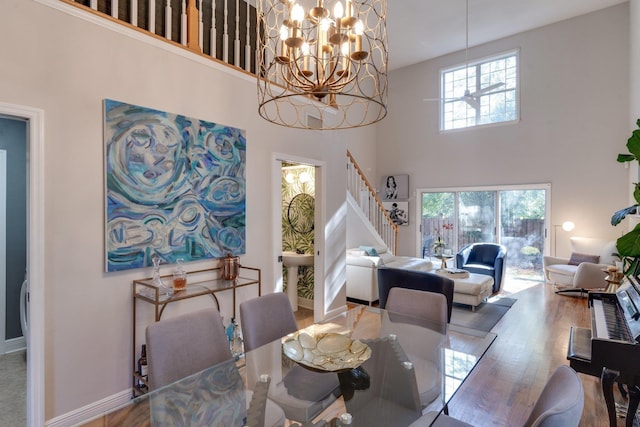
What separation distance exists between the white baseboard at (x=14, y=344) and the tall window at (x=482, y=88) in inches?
302

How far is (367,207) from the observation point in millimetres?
6707

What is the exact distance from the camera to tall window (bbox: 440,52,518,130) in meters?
→ 7.18

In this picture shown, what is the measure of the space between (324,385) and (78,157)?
7.12 feet

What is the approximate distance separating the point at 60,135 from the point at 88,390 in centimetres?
175

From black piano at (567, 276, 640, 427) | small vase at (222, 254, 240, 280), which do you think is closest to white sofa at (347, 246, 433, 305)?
small vase at (222, 254, 240, 280)

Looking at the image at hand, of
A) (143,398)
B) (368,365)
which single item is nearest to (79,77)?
(143,398)

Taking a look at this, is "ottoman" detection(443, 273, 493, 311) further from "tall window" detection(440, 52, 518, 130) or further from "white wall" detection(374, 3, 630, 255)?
"tall window" detection(440, 52, 518, 130)

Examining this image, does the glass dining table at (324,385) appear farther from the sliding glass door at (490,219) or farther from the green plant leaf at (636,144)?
the sliding glass door at (490,219)

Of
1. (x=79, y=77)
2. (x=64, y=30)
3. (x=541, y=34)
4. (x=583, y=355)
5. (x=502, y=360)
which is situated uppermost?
(x=541, y=34)

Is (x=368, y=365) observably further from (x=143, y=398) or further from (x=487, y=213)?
(x=487, y=213)

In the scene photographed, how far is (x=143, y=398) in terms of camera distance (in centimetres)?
153

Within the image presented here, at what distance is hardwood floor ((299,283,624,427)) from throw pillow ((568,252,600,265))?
40.2 inches

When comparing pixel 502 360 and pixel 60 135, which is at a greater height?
pixel 60 135

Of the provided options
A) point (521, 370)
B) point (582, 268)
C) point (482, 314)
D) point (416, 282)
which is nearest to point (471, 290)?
point (482, 314)
